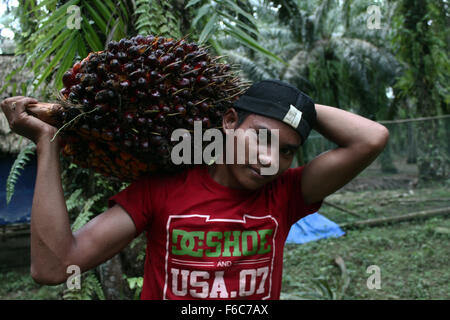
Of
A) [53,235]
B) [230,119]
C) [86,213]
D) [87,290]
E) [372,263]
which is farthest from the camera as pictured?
[372,263]

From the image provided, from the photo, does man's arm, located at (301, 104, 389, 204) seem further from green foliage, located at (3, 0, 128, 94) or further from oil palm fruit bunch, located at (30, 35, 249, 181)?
green foliage, located at (3, 0, 128, 94)

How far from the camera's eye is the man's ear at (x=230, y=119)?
132 centimetres

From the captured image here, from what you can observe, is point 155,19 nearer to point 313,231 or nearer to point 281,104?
point 281,104

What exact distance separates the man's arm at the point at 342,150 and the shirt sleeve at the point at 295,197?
3cm

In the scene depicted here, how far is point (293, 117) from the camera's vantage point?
4.09 ft

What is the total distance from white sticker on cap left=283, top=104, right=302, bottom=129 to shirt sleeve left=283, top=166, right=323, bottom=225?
231 millimetres

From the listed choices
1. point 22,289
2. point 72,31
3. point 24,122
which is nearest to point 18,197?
point 22,289

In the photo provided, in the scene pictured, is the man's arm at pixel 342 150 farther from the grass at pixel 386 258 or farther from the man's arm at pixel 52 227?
the grass at pixel 386 258

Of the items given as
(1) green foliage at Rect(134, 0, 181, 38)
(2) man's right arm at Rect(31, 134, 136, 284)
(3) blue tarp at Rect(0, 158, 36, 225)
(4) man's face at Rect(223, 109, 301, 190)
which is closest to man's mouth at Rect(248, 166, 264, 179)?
(4) man's face at Rect(223, 109, 301, 190)

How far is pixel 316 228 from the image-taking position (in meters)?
6.57

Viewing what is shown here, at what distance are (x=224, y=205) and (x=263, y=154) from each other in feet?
0.70

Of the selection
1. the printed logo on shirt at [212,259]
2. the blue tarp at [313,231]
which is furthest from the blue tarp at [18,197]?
the printed logo on shirt at [212,259]

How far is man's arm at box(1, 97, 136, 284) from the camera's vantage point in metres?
1.10
